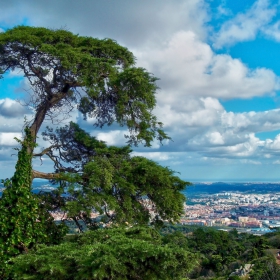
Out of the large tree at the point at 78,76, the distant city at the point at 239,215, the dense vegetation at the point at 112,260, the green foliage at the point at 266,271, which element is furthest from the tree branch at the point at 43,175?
the distant city at the point at 239,215

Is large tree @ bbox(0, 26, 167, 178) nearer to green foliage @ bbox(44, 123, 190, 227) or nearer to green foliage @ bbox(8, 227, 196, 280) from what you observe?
green foliage @ bbox(44, 123, 190, 227)

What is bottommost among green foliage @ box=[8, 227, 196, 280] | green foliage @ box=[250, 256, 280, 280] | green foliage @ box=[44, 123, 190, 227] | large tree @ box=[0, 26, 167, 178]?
green foliage @ box=[250, 256, 280, 280]

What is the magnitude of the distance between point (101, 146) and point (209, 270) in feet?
33.9

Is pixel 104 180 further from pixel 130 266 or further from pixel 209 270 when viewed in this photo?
pixel 209 270

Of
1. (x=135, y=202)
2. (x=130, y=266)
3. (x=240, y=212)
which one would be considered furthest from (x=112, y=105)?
(x=240, y=212)

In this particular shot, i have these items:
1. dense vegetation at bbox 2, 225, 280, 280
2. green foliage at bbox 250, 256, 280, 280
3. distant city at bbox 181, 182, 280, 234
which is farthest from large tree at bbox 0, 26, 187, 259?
distant city at bbox 181, 182, 280, 234

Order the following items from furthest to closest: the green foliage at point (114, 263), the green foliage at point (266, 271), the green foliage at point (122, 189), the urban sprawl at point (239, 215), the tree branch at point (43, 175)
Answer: the urban sprawl at point (239, 215)
the green foliage at point (266, 271)
the tree branch at point (43, 175)
the green foliage at point (122, 189)
the green foliage at point (114, 263)

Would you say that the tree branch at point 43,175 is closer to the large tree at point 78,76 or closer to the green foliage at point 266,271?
the large tree at point 78,76

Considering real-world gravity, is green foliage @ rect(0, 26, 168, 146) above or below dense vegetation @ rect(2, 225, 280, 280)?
above

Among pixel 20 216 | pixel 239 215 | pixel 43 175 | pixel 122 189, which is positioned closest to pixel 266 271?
pixel 122 189

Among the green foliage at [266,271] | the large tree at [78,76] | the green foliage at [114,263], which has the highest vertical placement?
the large tree at [78,76]

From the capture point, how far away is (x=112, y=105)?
1124cm

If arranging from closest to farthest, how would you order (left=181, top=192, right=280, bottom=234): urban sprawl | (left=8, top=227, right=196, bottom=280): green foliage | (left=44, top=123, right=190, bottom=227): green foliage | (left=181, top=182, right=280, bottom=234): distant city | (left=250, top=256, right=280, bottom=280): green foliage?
(left=8, top=227, right=196, bottom=280): green foliage < (left=44, top=123, right=190, bottom=227): green foliage < (left=250, top=256, right=280, bottom=280): green foliage < (left=181, top=182, right=280, bottom=234): distant city < (left=181, top=192, right=280, bottom=234): urban sprawl

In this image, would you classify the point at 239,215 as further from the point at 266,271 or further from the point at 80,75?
the point at 80,75
